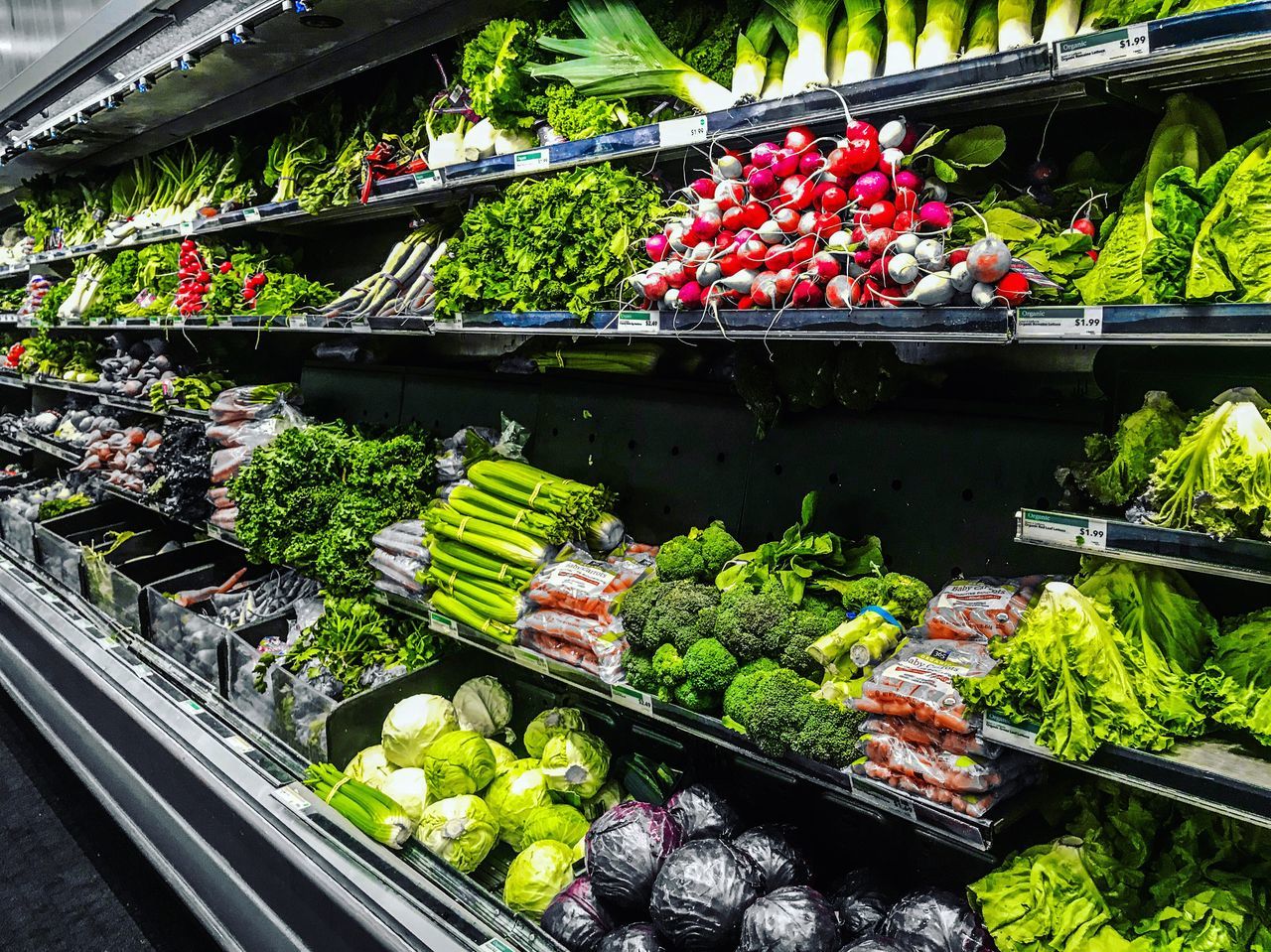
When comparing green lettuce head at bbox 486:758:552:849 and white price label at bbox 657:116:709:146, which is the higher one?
white price label at bbox 657:116:709:146

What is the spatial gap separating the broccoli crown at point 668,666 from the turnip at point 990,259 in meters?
1.02

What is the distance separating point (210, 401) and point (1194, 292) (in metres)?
4.27

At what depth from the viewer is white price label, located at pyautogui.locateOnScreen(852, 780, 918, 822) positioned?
5.25ft

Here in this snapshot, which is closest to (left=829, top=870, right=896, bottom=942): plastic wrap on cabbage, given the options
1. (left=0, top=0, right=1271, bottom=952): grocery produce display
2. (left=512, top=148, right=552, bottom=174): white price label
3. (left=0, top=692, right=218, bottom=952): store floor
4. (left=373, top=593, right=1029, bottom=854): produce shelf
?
(left=0, top=0, right=1271, bottom=952): grocery produce display

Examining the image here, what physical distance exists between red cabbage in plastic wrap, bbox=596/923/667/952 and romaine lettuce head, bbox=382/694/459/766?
916 mm

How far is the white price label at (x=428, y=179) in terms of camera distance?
2.57 meters

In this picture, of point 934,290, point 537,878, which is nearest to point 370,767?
point 537,878

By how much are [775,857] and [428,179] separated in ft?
6.87

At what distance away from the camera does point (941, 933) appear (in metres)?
1.66

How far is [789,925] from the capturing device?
172 cm

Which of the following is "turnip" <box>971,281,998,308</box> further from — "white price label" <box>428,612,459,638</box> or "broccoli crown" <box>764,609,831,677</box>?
"white price label" <box>428,612,459,638</box>

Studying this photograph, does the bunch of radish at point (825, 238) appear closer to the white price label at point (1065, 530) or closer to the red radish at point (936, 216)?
the red radish at point (936, 216)

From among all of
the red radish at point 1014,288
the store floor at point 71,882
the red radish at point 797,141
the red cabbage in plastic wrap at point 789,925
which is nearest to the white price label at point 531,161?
the red radish at point 797,141

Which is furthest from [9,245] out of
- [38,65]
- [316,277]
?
[316,277]
